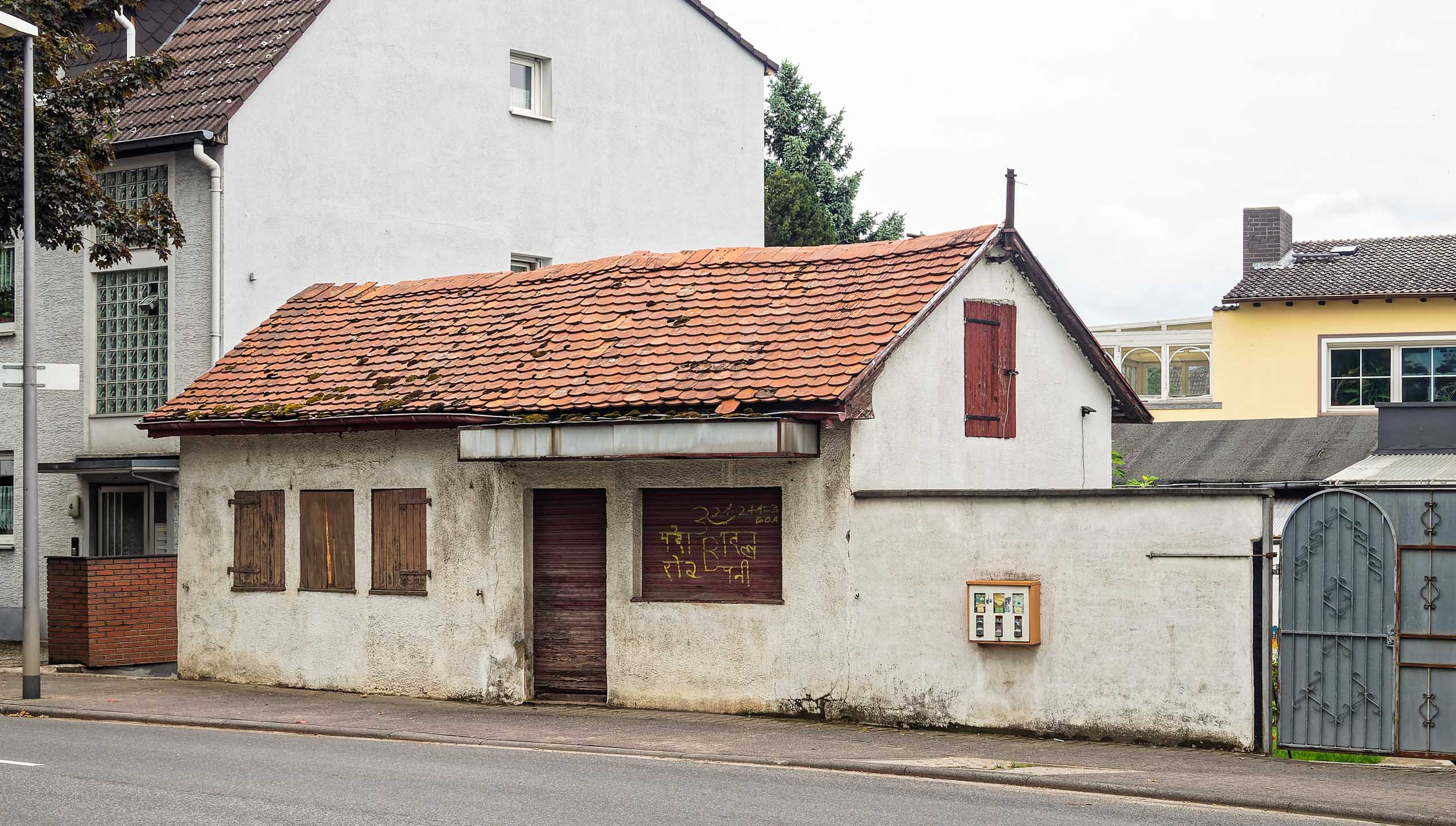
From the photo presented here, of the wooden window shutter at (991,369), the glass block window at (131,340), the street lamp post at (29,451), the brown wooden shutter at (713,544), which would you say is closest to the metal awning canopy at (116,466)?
the glass block window at (131,340)

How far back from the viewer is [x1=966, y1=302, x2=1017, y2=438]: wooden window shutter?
16656mm

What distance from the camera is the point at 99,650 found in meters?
20.5

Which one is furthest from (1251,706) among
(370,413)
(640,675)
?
(370,413)

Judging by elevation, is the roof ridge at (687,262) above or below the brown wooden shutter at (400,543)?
above

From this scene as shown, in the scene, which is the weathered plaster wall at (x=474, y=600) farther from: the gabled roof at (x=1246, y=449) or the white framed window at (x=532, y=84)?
the gabled roof at (x=1246, y=449)

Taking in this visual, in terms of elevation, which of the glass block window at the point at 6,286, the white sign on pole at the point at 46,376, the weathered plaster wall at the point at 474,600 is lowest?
the weathered plaster wall at the point at 474,600

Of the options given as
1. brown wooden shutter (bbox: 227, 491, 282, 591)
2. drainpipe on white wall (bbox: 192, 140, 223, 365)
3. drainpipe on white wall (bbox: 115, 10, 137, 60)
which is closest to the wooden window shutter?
brown wooden shutter (bbox: 227, 491, 282, 591)

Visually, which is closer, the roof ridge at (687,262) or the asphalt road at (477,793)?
the asphalt road at (477,793)

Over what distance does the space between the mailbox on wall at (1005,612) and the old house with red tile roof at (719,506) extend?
3 cm

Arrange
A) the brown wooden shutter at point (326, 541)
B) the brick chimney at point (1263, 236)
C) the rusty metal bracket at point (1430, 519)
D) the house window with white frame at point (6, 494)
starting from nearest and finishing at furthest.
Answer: the rusty metal bracket at point (1430, 519)
the brown wooden shutter at point (326, 541)
the house window with white frame at point (6, 494)
the brick chimney at point (1263, 236)

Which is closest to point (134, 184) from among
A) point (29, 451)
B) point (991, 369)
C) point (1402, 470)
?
point (29, 451)

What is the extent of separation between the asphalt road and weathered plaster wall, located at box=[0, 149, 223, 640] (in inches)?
377

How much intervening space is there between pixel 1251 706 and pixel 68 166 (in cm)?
1436

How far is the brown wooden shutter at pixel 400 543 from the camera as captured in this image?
1733cm
